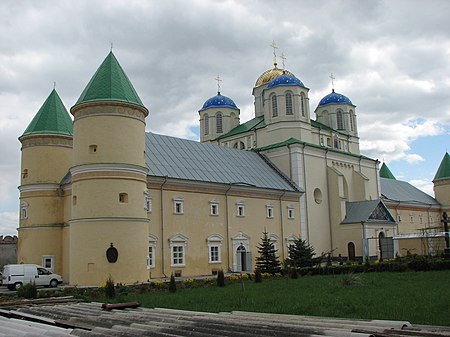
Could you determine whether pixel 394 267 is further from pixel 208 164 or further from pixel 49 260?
pixel 49 260

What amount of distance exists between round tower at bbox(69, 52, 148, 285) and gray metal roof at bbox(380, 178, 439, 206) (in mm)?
37546

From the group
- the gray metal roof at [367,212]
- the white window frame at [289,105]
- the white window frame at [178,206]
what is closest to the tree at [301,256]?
the white window frame at [178,206]

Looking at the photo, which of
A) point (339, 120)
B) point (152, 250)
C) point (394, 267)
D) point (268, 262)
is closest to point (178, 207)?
point (152, 250)

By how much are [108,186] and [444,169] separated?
5389 centimetres

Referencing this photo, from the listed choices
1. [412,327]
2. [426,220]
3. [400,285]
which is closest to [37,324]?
[412,327]

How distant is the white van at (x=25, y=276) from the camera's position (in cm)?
2828

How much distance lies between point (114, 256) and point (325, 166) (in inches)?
960

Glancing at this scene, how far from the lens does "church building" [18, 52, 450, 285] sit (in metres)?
27.5

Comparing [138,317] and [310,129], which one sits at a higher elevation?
[310,129]

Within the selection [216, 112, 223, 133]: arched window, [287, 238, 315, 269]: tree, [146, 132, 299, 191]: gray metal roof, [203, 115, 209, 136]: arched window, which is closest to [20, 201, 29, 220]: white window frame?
[146, 132, 299, 191]: gray metal roof

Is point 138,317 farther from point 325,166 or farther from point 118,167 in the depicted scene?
point 325,166

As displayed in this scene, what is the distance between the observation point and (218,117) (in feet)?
178

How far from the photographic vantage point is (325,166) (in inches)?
1811

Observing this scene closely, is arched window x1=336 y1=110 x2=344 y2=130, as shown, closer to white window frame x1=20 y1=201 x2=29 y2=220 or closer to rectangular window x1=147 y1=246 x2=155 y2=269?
rectangular window x1=147 y1=246 x2=155 y2=269
